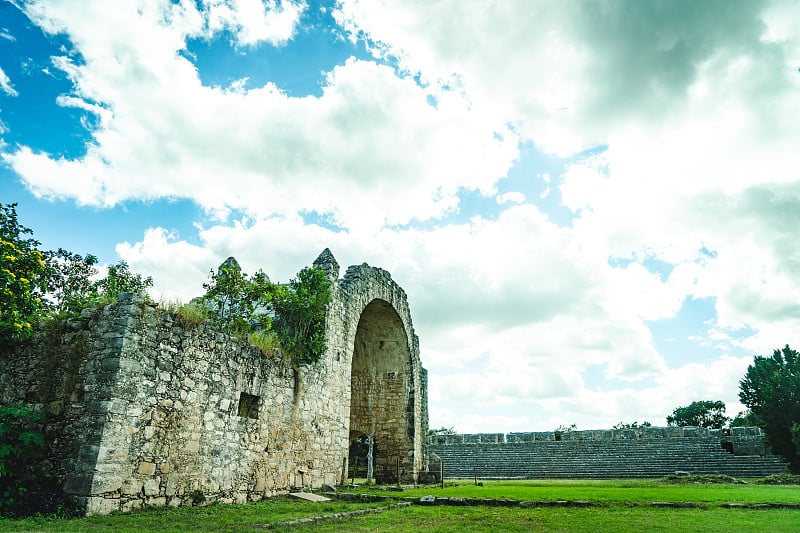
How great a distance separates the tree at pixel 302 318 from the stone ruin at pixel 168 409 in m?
0.44

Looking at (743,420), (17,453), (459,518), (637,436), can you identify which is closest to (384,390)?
(459,518)

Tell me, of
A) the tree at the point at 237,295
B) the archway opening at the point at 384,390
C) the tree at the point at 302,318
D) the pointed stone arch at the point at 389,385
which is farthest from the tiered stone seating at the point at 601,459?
the tree at the point at 237,295

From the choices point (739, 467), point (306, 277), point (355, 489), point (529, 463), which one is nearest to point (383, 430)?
point (355, 489)

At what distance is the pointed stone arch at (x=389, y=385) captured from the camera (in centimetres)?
1888

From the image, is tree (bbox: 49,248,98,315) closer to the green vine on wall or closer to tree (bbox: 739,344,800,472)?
the green vine on wall

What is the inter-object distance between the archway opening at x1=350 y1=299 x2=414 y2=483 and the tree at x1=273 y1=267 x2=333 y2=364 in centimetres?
516

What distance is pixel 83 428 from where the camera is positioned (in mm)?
7438

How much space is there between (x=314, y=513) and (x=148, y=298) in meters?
4.63

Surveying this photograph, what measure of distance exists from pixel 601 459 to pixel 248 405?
74.7 feet

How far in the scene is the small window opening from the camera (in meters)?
10.6


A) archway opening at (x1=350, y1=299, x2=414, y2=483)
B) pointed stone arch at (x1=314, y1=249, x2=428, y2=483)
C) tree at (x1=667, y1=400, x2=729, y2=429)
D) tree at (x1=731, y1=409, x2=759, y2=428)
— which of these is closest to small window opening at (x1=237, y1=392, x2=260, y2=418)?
pointed stone arch at (x1=314, y1=249, x2=428, y2=483)

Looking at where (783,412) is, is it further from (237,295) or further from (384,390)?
(237,295)

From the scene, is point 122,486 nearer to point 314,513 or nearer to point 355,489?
point 314,513

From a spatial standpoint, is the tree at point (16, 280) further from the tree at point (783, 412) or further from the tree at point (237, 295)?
the tree at point (783, 412)
